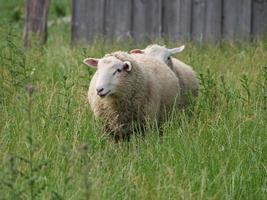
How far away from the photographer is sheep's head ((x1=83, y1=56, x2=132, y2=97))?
17.9 feet

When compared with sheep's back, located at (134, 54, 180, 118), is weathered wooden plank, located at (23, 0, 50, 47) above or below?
above

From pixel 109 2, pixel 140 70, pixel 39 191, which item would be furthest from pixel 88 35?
pixel 39 191

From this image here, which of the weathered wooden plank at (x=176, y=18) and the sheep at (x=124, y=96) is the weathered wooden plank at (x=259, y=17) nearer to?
the weathered wooden plank at (x=176, y=18)

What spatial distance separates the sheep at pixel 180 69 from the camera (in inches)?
274

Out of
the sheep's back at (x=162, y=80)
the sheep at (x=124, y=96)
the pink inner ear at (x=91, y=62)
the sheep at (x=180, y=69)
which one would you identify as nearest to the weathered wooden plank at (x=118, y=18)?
the sheep at (x=180, y=69)

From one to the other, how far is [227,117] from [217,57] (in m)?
2.73

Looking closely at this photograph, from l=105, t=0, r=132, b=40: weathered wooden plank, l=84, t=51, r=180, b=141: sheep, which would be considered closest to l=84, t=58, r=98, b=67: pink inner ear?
l=84, t=51, r=180, b=141: sheep

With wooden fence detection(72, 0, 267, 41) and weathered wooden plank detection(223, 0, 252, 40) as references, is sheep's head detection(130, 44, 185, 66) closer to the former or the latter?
wooden fence detection(72, 0, 267, 41)

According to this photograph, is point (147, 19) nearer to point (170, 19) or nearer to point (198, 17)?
point (170, 19)

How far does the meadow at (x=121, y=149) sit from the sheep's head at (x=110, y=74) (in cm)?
26

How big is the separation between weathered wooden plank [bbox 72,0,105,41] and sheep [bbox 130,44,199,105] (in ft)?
11.2

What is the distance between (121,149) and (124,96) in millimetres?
714

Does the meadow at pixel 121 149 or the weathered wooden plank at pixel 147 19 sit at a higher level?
the weathered wooden plank at pixel 147 19

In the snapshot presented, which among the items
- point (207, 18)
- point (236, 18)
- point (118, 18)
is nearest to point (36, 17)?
point (118, 18)
